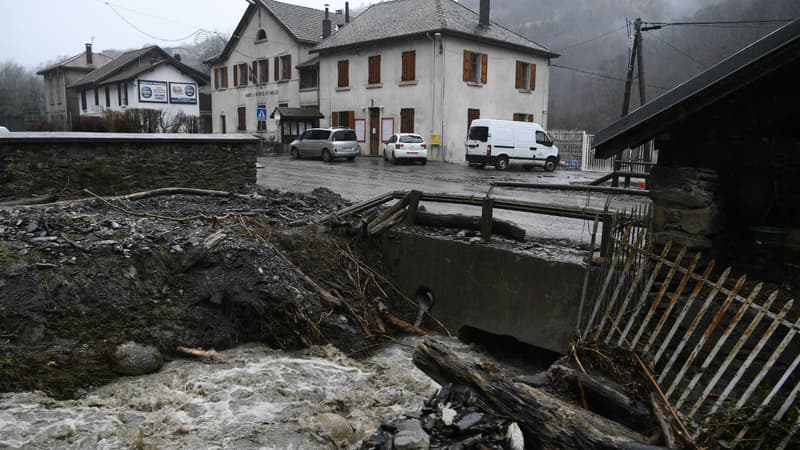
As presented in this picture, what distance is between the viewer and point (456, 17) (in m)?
32.7

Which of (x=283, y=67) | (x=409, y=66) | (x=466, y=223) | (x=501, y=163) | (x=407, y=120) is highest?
(x=283, y=67)

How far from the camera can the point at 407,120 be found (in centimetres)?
3231

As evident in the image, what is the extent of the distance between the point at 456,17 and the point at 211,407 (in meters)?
29.8

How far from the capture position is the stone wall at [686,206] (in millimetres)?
6105

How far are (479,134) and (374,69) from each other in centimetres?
965

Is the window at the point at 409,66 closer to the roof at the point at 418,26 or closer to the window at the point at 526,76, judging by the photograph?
the roof at the point at 418,26

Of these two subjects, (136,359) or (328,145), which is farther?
(328,145)

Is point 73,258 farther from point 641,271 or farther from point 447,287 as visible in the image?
point 641,271

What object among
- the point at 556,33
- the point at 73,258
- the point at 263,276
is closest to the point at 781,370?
the point at 263,276

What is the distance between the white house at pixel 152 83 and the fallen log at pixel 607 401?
4672 centimetres

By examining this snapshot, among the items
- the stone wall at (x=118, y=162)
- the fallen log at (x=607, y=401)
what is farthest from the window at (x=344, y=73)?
the fallen log at (x=607, y=401)

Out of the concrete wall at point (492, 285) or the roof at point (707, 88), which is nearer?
the roof at point (707, 88)

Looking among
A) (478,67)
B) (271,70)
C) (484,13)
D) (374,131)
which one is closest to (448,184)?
(478,67)

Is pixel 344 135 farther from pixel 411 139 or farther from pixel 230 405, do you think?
pixel 230 405
